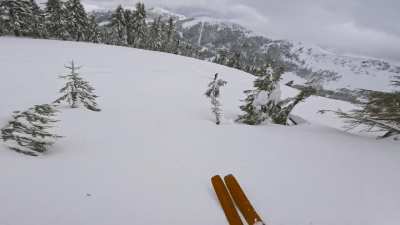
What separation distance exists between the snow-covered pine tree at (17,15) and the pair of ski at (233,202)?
43.9 m

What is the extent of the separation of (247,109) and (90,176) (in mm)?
7665

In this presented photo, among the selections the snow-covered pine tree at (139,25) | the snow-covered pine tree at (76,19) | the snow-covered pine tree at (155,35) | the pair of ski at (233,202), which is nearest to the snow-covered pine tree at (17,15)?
the snow-covered pine tree at (76,19)

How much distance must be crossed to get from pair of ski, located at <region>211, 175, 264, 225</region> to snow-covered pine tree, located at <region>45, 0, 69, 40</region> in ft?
156

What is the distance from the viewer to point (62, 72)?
18406mm

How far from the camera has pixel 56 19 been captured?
40.5m

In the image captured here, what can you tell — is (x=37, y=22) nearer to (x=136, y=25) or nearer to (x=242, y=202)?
(x=136, y=25)

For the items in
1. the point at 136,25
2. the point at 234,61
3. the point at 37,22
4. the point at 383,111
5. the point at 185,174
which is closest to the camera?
the point at 185,174

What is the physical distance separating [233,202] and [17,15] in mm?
45121

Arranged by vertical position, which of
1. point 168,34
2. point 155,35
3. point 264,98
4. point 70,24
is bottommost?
point 264,98

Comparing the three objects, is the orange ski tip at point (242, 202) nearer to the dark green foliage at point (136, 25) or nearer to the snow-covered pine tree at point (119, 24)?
the snow-covered pine tree at point (119, 24)

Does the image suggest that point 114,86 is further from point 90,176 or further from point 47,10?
point 47,10

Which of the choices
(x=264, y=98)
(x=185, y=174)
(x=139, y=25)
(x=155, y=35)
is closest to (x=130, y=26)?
(x=139, y=25)

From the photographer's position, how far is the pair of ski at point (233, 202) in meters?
3.45

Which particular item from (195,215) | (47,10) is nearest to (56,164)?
(195,215)
